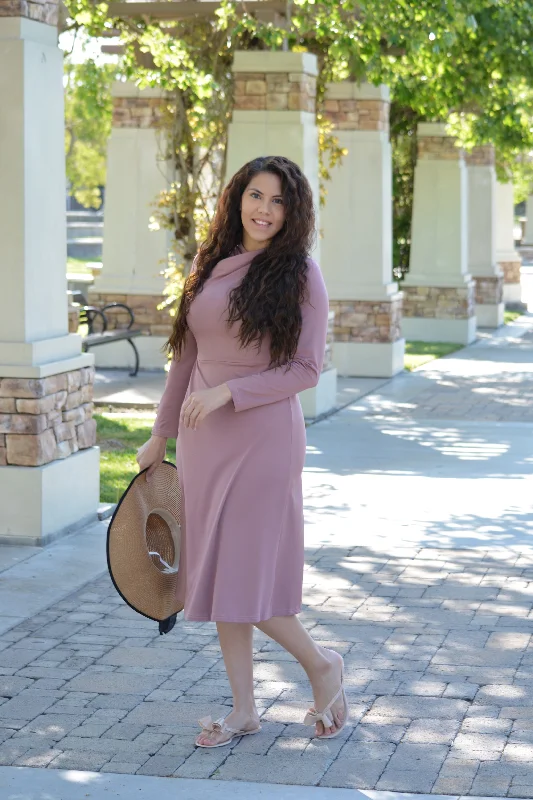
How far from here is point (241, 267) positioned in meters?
4.29

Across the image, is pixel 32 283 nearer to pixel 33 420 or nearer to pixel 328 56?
pixel 33 420

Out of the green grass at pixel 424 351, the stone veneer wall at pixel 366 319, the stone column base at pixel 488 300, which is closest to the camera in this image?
the stone veneer wall at pixel 366 319

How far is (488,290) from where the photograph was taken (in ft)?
70.7

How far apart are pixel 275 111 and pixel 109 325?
4475mm

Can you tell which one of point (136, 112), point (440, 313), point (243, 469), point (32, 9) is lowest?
point (243, 469)

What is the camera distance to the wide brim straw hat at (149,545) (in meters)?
4.38

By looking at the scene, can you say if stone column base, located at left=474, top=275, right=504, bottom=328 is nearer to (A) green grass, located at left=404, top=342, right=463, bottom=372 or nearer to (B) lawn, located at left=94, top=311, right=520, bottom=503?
(A) green grass, located at left=404, top=342, right=463, bottom=372

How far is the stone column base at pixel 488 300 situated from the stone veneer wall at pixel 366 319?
23.3 ft

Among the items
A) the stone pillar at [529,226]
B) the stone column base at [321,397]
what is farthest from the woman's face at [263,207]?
the stone pillar at [529,226]

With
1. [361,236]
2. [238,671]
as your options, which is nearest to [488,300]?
[361,236]

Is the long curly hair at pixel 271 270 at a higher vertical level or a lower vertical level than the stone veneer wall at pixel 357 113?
lower

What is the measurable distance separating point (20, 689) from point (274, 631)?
1170 millimetres

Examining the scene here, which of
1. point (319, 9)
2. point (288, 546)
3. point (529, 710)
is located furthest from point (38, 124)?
point (319, 9)

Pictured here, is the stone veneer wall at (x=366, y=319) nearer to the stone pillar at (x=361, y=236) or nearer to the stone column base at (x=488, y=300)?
the stone pillar at (x=361, y=236)
